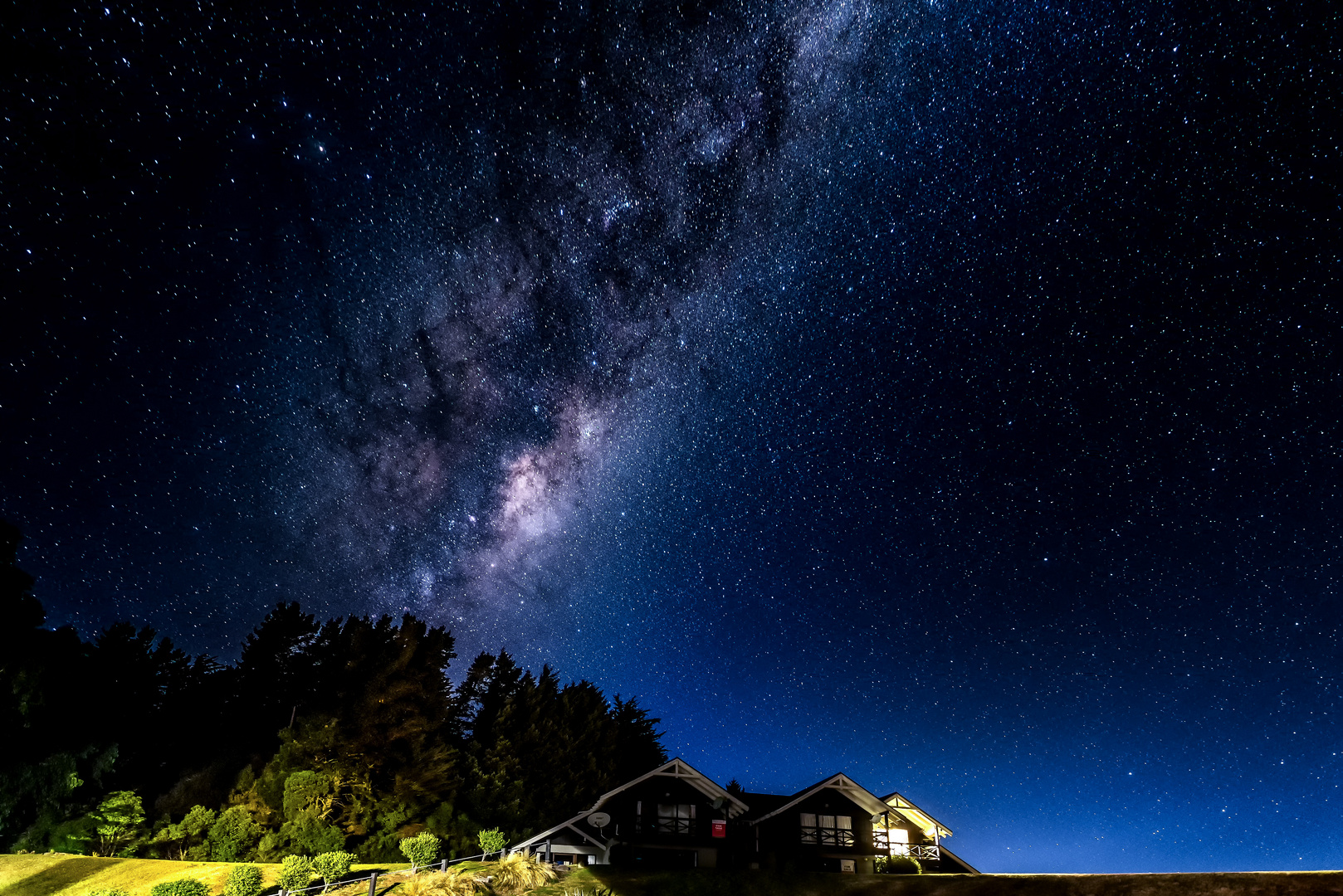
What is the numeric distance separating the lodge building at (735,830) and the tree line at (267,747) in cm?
762

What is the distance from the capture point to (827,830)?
125 ft

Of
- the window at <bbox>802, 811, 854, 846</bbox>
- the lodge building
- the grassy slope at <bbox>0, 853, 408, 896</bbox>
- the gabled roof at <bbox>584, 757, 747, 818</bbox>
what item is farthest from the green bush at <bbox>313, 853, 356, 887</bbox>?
the window at <bbox>802, 811, 854, 846</bbox>

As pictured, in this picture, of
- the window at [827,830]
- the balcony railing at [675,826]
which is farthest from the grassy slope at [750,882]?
the window at [827,830]

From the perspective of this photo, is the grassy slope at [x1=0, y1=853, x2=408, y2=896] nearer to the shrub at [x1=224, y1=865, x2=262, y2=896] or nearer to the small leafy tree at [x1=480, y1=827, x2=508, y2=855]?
the shrub at [x1=224, y1=865, x2=262, y2=896]

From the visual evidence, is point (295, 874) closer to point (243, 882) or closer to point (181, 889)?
point (243, 882)

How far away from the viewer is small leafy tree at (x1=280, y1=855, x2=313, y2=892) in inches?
931

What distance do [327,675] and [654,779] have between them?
2303cm

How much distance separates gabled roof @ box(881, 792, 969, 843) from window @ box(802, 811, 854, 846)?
9.43ft

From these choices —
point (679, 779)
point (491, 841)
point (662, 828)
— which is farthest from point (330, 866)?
point (679, 779)

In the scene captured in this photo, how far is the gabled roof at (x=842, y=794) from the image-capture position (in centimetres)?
3812

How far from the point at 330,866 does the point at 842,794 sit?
2843cm

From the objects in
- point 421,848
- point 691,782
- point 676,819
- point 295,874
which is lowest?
point 295,874

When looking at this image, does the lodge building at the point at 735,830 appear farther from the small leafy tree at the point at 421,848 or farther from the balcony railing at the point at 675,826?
the small leafy tree at the point at 421,848

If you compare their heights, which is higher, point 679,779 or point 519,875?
point 679,779
